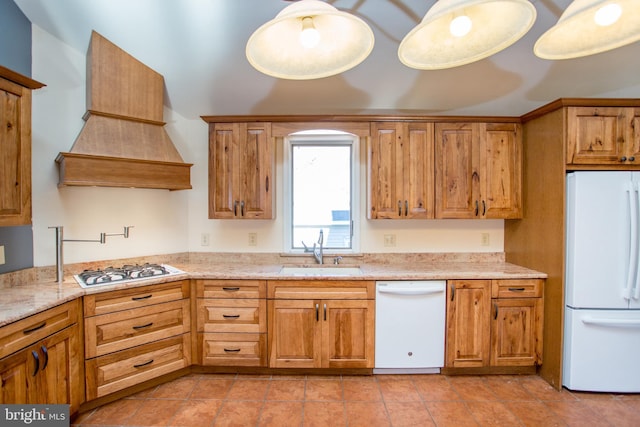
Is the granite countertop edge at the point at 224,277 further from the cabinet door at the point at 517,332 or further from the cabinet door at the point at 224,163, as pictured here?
the cabinet door at the point at 224,163

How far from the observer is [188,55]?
7.55 feet

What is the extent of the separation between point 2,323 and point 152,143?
4.70ft

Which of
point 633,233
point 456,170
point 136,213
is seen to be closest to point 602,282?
point 633,233

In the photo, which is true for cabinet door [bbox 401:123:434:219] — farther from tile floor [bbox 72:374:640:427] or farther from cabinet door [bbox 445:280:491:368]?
tile floor [bbox 72:374:640:427]

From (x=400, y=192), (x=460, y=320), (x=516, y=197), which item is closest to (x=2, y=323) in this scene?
(x=400, y=192)

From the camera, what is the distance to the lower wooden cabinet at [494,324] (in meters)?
2.40

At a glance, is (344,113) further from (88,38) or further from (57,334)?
(57,334)

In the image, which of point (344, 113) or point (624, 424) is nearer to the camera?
point (624, 424)

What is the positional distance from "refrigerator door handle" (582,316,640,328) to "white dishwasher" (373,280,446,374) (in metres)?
0.97

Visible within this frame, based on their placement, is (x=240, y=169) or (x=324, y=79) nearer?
(x=324, y=79)

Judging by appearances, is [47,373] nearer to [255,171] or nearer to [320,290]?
[320,290]

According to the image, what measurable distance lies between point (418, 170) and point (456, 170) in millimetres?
332

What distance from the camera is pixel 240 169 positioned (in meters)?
2.63

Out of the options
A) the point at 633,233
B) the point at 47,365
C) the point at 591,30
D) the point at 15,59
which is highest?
the point at 15,59
